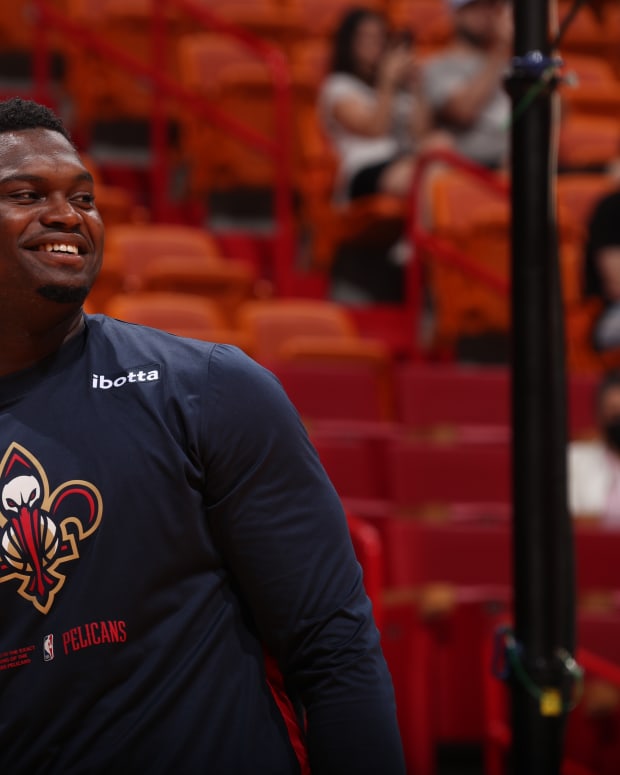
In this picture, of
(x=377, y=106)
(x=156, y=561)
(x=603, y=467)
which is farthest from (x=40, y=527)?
(x=377, y=106)

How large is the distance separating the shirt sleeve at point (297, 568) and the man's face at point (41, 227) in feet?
0.58

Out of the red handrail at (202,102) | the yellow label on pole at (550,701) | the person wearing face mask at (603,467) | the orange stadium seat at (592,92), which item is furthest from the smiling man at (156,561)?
the orange stadium seat at (592,92)

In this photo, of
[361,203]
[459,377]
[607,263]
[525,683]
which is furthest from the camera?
[361,203]

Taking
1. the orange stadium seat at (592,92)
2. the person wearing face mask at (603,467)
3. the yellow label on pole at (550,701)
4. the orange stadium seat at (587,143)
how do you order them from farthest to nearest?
the orange stadium seat at (592,92) → the orange stadium seat at (587,143) → the person wearing face mask at (603,467) → the yellow label on pole at (550,701)

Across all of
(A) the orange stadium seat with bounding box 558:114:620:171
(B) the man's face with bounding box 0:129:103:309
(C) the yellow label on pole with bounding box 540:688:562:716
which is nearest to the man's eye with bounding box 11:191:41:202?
(B) the man's face with bounding box 0:129:103:309

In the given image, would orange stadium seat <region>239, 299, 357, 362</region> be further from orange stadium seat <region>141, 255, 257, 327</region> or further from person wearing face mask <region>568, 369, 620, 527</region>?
person wearing face mask <region>568, 369, 620, 527</region>

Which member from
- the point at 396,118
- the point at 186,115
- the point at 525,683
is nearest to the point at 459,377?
the point at 396,118

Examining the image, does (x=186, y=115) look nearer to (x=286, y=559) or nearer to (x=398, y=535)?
(x=398, y=535)

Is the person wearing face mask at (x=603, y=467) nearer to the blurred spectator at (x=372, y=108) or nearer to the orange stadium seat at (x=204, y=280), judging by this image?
the orange stadium seat at (x=204, y=280)

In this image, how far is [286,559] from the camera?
145cm

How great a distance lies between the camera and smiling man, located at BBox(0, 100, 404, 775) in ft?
4.69

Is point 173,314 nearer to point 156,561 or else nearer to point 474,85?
point 474,85

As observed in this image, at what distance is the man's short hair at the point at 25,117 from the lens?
1.50 metres

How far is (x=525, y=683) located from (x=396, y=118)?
464 cm
